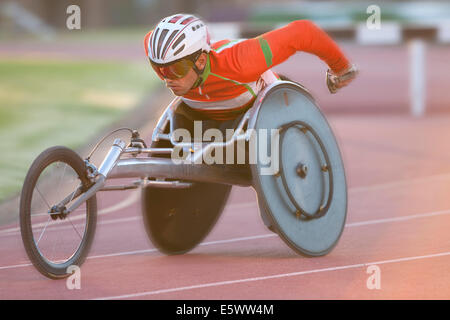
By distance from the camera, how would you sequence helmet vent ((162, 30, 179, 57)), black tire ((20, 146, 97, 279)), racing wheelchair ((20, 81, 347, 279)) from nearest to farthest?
black tire ((20, 146, 97, 279)) < racing wheelchair ((20, 81, 347, 279)) < helmet vent ((162, 30, 179, 57))

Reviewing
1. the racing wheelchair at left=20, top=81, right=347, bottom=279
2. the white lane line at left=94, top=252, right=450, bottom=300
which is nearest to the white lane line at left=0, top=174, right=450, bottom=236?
the racing wheelchair at left=20, top=81, right=347, bottom=279

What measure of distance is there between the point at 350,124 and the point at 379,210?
23.5 feet

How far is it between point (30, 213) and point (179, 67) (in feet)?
4.56

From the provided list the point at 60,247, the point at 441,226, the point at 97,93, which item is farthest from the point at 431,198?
the point at 97,93

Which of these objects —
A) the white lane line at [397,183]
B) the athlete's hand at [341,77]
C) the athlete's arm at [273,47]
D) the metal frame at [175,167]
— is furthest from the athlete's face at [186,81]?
the white lane line at [397,183]

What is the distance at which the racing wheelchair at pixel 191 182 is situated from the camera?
20.9 ft

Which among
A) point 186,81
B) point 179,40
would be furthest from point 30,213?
point 179,40

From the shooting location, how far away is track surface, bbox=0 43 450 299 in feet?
20.4

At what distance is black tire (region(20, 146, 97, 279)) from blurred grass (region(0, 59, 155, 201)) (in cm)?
353

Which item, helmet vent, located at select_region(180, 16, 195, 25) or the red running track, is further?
helmet vent, located at select_region(180, 16, 195, 25)

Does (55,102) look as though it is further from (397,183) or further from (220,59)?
(220,59)

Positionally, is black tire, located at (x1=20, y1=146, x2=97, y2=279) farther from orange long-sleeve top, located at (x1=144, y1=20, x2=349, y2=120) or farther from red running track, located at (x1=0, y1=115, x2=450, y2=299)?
orange long-sleeve top, located at (x1=144, y1=20, x2=349, y2=120)

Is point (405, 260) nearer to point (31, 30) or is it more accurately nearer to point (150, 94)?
point (150, 94)

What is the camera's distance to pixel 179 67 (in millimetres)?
6676
